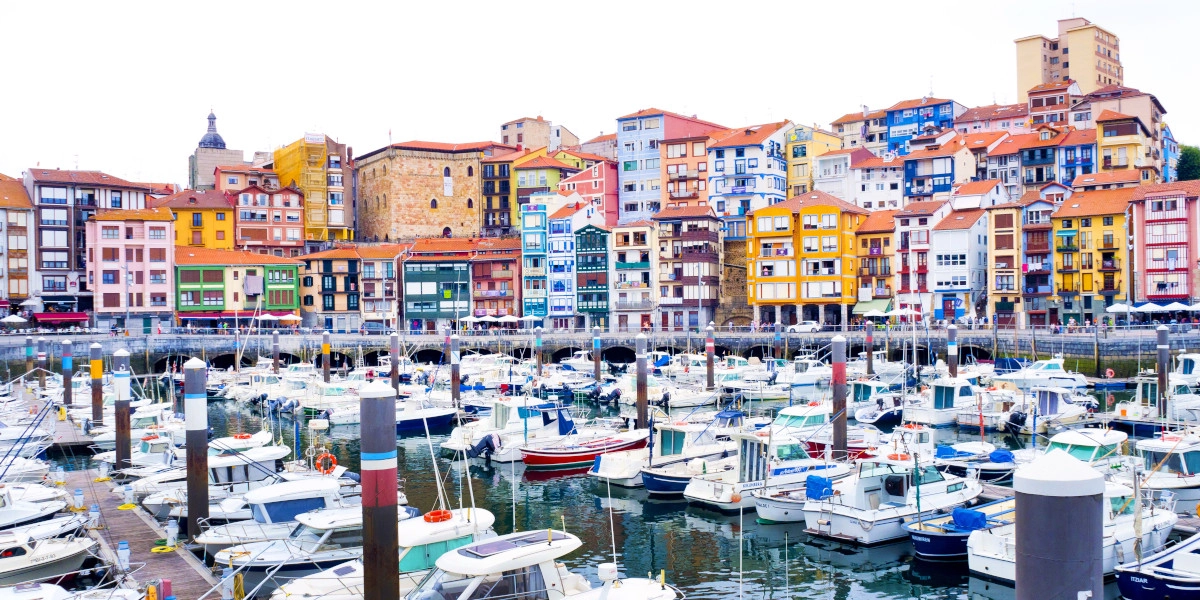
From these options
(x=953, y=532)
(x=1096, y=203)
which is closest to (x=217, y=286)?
(x=1096, y=203)

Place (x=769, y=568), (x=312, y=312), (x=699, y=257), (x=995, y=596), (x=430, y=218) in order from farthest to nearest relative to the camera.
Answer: (x=430, y=218) < (x=312, y=312) < (x=699, y=257) < (x=769, y=568) < (x=995, y=596)

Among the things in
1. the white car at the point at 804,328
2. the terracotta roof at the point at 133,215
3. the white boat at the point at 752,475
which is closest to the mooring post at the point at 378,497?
the white boat at the point at 752,475

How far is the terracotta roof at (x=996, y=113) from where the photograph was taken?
11819 centimetres

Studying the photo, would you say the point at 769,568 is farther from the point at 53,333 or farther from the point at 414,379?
the point at 53,333

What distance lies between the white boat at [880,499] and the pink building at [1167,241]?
191ft

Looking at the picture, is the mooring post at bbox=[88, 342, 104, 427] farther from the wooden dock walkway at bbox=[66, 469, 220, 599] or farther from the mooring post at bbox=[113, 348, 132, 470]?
the wooden dock walkway at bbox=[66, 469, 220, 599]

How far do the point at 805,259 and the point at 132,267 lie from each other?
59.8 m

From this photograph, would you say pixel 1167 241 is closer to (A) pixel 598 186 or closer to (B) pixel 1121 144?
(B) pixel 1121 144

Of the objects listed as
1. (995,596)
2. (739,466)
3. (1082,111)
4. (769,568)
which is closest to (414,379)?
(739,466)

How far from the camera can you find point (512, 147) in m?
134

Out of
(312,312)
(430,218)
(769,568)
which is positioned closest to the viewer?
(769,568)

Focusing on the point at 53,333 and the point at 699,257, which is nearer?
the point at 53,333

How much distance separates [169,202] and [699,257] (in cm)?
5345

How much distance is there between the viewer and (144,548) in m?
23.9
